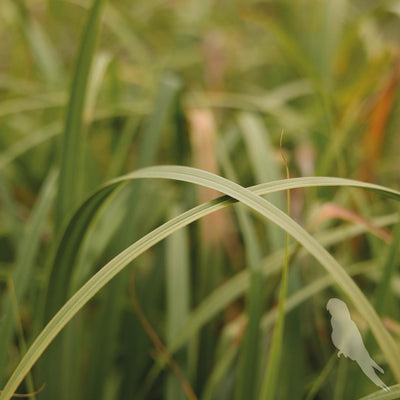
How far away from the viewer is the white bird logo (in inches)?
19.0

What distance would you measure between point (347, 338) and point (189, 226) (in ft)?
1.46

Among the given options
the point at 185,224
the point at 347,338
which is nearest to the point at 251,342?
the point at 347,338

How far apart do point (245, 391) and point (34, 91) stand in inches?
30.6

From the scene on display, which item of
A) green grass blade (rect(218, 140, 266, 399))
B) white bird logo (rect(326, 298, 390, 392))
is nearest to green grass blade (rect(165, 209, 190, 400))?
green grass blade (rect(218, 140, 266, 399))

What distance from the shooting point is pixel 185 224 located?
41 cm

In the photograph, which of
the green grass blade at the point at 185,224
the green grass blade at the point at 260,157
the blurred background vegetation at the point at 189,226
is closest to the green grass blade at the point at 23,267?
the blurred background vegetation at the point at 189,226

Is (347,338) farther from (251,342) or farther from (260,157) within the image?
(260,157)

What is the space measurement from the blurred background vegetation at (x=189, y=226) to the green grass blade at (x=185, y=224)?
0.13 meters

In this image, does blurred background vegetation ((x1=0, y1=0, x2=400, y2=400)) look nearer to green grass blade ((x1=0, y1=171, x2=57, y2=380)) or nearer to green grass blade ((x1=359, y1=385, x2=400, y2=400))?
green grass blade ((x1=0, y1=171, x2=57, y2=380))

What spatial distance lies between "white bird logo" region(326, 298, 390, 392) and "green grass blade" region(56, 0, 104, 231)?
1.13ft

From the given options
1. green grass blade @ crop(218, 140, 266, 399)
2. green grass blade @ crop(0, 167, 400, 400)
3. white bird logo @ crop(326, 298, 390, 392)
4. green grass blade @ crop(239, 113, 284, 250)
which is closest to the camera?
green grass blade @ crop(0, 167, 400, 400)

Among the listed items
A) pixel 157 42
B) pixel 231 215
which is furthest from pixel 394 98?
pixel 157 42

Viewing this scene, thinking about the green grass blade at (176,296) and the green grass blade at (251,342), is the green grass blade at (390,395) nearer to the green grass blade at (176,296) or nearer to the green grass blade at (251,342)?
the green grass blade at (251,342)

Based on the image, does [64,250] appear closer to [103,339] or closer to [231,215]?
[103,339]
